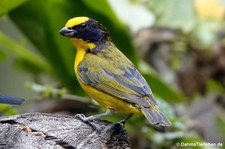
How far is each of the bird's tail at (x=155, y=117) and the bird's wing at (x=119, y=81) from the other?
0.04 meters

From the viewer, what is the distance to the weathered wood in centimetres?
261

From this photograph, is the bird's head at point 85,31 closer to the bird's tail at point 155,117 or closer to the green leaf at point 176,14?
the bird's tail at point 155,117

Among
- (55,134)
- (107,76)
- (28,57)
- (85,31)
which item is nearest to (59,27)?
(28,57)

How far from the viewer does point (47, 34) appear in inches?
190

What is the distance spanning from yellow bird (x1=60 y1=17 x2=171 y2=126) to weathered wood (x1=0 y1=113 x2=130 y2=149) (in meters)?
0.11

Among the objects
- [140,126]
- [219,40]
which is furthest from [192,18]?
[140,126]

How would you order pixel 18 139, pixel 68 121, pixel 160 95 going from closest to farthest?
pixel 18 139, pixel 68 121, pixel 160 95

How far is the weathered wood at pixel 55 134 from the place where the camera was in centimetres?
261

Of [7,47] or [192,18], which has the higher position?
[192,18]

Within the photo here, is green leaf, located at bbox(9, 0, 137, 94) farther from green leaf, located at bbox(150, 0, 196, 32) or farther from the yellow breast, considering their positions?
the yellow breast

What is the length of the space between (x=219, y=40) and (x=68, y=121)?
2775 millimetres

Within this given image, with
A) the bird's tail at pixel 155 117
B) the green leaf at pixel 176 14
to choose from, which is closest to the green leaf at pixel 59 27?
the green leaf at pixel 176 14

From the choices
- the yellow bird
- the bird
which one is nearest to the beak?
the yellow bird

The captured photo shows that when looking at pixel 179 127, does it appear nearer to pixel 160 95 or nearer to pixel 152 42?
pixel 160 95
